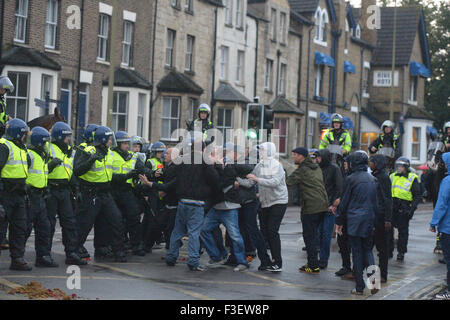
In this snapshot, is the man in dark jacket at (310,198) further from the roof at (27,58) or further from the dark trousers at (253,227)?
the roof at (27,58)

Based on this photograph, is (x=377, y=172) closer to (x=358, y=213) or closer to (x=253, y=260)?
(x=358, y=213)

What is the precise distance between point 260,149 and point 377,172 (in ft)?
6.22

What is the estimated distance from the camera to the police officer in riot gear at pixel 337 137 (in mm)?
16672

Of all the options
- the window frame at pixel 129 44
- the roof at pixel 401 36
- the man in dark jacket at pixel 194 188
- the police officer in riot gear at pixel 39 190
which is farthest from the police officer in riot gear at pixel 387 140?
the roof at pixel 401 36

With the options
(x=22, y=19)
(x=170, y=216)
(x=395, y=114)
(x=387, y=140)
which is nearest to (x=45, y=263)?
(x=170, y=216)

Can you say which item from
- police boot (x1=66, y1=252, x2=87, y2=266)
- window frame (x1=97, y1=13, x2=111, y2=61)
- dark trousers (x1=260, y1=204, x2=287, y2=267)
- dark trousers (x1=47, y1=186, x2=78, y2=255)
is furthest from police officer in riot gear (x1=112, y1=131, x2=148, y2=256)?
window frame (x1=97, y1=13, x2=111, y2=61)

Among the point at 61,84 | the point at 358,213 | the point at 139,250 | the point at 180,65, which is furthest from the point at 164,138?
the point at 358,213

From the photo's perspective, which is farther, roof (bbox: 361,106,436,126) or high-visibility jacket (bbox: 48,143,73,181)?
roof (bbox: 361,106,436,126)

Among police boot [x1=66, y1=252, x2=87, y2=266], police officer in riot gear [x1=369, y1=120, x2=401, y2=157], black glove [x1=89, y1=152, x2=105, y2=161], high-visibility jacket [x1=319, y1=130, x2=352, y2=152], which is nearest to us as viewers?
police boot [x1=66, y1=252, x2=87, y2=266]

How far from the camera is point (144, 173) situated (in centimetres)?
1352

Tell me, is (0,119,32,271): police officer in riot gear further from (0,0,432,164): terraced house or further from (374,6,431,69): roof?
Answer: (374,6,431,69): roof

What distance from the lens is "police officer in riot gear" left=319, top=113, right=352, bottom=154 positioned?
16.7 metres

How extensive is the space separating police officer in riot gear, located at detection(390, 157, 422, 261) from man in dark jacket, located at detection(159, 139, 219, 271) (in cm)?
478

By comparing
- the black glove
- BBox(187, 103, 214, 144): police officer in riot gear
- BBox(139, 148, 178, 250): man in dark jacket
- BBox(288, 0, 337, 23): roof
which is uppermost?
BBox(288, 0, 337, 23): roof
